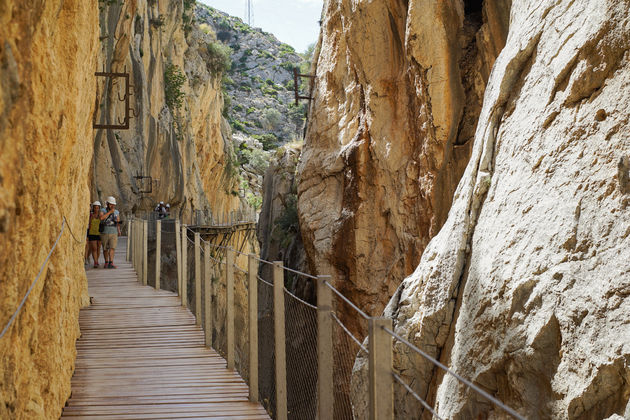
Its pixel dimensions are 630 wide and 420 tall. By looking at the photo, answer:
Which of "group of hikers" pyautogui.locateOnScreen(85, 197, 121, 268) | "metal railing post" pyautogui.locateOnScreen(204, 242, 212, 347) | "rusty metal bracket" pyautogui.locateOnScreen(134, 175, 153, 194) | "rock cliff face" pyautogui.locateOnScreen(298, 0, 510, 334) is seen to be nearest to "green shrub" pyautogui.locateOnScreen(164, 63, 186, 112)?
"rusty metal bracket" pyautogui.locateOnScreen(134, 175, 153, 194)

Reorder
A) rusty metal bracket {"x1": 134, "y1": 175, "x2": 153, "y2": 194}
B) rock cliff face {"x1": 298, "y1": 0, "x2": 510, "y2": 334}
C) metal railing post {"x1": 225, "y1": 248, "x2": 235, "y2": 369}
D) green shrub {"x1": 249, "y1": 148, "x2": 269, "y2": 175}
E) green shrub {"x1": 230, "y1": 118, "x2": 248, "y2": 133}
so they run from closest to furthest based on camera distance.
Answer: metal railing post {"x1": 225, "y1": 248, "x2": 235, "y2": 369}
rock cliff face {"x1": 298, "y1": 0, "x2": 510, "y2": 334}
rusty metal bracket {"x1": 134, "y1": 175, "x2": 153, "y2": 194}
green shrub {"x1": 249, "y1": 148, "x2": 269, "y2": 175}
green shrub {"x1": 230, "y1": 118, "x2": 248, "y2": 133}

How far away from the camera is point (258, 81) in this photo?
316 feet

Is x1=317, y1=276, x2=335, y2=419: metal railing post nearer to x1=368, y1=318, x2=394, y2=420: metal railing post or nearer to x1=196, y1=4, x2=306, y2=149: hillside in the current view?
x1=368, y1=318, x2=394, y2=420: metal railing post

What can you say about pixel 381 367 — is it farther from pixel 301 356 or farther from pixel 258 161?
pixel 258 161

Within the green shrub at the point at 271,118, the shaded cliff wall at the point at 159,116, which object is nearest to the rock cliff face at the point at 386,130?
the shaded cliff wall at the point at 159,116

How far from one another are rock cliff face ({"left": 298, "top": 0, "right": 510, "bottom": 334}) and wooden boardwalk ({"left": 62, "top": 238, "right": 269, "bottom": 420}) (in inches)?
251

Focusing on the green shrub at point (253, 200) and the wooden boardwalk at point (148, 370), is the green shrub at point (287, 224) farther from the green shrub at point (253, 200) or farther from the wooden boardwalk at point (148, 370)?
the green shrub at point (253, 200)

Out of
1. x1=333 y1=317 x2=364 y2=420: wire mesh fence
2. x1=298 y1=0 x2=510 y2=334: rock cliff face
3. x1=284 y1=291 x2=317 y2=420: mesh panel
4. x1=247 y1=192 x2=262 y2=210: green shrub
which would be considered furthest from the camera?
x1=247 y1=192 x2=262 y2=210: green shrub

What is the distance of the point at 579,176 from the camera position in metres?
4.62

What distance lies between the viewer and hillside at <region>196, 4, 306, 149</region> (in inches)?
3376

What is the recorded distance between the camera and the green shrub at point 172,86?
3753 cm

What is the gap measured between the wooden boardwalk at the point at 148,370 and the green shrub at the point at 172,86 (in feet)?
89.1

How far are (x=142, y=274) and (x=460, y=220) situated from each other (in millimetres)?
10115

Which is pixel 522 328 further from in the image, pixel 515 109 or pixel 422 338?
pixel 515 109
